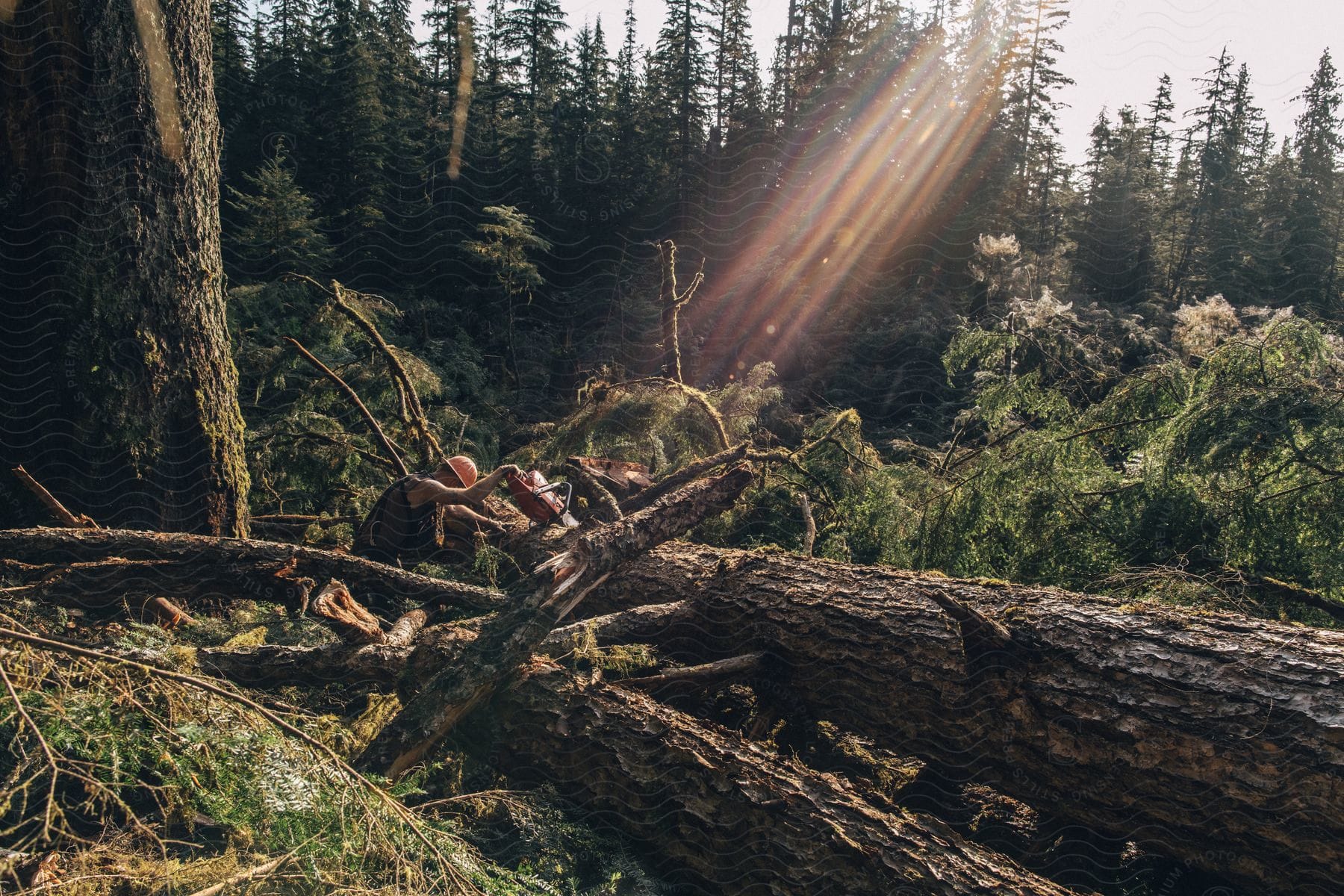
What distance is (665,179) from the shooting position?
1423cm

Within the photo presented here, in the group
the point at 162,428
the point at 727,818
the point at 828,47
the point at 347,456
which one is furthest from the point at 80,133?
the point at 828,47

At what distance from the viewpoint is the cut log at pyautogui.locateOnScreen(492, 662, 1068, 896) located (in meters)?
1.55

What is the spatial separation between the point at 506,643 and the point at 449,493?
1449mm

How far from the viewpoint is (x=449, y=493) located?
3.26m

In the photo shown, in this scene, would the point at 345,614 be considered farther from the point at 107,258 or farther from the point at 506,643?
the point at 107,258

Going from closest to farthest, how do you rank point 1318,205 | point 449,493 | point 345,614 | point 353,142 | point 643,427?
point 345,614
point 449,493
point 643,427
point 1318,205
point 353,142

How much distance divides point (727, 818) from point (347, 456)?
3208mm

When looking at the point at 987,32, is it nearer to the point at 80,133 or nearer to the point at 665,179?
the point at 665,179

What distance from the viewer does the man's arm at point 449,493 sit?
3171 mm

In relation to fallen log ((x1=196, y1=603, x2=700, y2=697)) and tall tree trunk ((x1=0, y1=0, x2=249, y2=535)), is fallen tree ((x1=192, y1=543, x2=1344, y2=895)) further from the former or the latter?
tall tree trunk ((x1=0, y1=0, x2=249, y2=535))

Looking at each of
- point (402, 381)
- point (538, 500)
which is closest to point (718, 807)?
point (538, 500)

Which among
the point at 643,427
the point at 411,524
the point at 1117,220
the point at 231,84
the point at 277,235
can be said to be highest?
the point at 231,84

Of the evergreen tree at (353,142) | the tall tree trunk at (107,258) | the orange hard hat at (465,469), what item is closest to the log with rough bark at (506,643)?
the orange hard hat at (465,469)

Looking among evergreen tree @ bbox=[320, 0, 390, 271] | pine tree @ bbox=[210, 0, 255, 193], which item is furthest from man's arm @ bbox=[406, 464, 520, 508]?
pine tree @ bbox=[210, 0, 255, 193]
